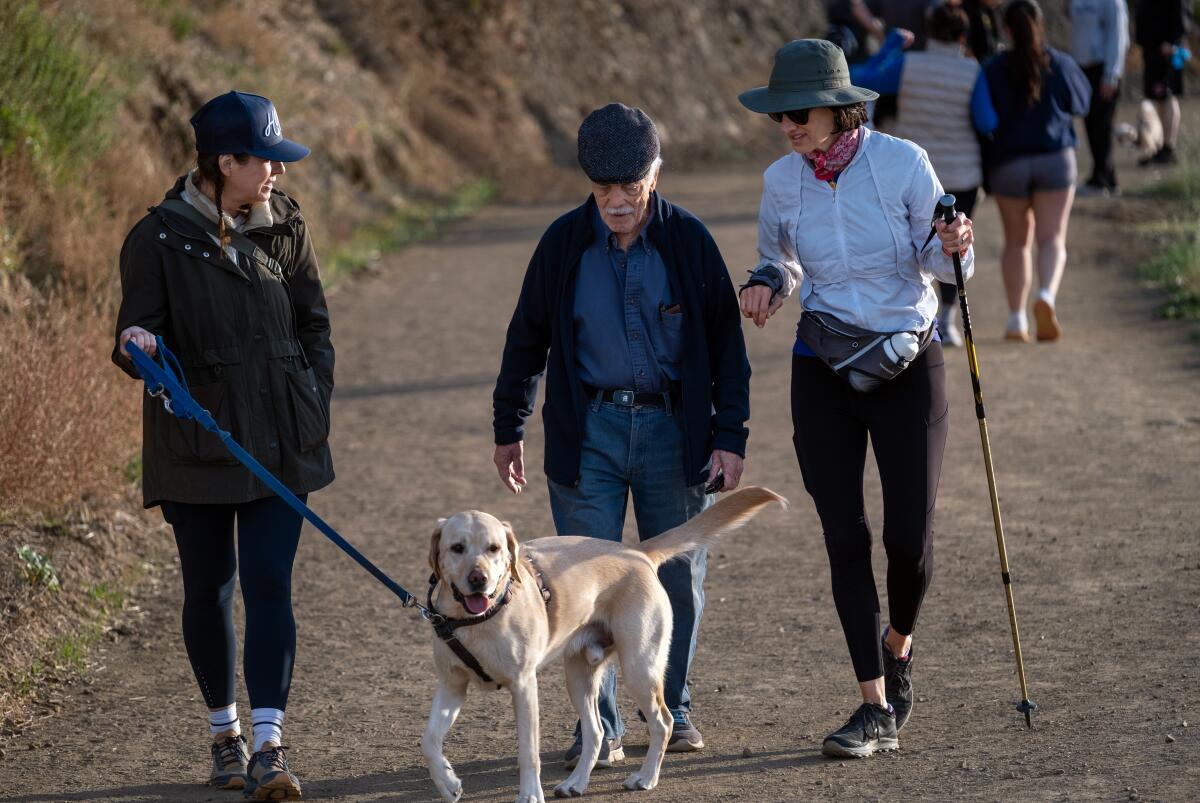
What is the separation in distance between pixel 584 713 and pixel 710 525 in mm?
713

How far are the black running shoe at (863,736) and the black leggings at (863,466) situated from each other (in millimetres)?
123

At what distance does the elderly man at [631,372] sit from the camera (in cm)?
518

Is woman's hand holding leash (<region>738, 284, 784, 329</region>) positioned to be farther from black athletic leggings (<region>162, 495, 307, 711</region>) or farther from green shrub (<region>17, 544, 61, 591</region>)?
green shrub (<region>17, 544, 61, 591</region>)

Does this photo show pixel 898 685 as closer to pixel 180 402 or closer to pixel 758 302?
pixel 758 302

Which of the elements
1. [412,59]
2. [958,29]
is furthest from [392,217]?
[958,29]

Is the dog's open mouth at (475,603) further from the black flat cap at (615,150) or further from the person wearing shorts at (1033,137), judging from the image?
the person wearing shorts at (1033,137)

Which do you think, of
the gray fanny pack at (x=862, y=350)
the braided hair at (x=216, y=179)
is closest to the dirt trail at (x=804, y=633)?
the gray fanny pack at (x=862, y=350)

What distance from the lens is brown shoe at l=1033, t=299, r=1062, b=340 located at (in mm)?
11969

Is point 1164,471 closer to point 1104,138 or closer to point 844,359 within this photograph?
point 844,359

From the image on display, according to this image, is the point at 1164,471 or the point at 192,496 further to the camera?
the point at 1164,471

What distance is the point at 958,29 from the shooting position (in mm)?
11086

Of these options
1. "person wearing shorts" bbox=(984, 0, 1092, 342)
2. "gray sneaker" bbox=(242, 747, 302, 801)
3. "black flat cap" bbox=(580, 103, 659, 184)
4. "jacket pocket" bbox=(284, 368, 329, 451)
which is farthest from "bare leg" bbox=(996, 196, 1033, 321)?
"gray sneaker" bbox=(242, 747, 302, 801)

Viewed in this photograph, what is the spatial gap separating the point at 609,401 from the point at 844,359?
77 centimetres

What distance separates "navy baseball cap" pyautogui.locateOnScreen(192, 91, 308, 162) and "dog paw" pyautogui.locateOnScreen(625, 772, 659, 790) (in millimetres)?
2210
